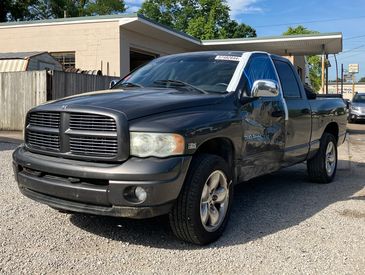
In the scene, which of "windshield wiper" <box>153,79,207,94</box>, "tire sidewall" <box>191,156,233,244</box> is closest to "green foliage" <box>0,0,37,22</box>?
"windshield wiper" <box>153,79,207,94</box>

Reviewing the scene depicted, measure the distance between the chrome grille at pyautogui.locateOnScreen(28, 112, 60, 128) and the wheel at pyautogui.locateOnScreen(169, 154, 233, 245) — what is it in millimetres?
1302

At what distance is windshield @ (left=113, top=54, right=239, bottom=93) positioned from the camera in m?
5.10

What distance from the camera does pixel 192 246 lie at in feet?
14.1

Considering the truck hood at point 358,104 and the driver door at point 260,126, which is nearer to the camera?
the driver door at point 260,126

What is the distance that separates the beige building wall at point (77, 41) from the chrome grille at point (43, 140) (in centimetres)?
1375

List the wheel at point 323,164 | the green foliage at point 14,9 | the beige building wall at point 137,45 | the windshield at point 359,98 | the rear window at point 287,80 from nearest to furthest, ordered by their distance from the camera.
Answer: the rear window at point 287,80 → the wheel at point 323,164 → the beige building wall at point 137,45 → the windshield at point 359,98 → the green foliage at point 14,9

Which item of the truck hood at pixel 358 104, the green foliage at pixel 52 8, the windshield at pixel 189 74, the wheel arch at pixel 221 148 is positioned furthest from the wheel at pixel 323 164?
the green foliage at pixel 52 8

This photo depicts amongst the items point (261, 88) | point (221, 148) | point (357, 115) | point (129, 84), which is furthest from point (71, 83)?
point (357, 115)

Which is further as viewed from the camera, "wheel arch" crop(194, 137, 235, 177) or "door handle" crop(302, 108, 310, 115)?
"door handle" crop(302, 108, 310, 115)

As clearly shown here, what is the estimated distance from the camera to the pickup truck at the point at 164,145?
386 cm

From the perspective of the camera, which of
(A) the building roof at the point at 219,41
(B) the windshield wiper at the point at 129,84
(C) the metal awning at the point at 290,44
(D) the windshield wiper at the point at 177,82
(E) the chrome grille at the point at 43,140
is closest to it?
(E) the chrome grille at the point at 43,140

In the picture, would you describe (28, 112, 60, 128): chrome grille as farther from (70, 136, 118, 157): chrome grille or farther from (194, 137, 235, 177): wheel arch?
(194, 137, 235, 177): wheel arch

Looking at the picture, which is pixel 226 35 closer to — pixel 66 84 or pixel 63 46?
pixel 63 46

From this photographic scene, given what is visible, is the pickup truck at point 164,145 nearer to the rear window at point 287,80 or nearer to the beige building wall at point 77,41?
the rear window at point 287,80
